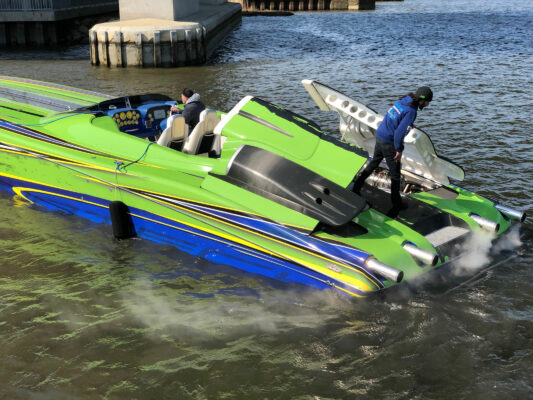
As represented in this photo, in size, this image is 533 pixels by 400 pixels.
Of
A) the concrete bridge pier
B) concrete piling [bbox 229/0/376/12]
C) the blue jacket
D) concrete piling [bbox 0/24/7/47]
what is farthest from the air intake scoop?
concrete piling [bbox 229/0/376/12]

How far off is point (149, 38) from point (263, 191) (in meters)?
15.8

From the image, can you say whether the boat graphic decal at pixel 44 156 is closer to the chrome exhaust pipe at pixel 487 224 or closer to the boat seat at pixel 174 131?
the boat seat at pixel 174 131

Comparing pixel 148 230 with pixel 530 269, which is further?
pixel 148 230

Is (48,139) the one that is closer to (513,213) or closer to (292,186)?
(292,186)

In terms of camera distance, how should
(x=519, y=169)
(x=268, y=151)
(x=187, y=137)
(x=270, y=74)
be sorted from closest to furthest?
1. (x=268, y=151)
2. (x=187, y=137)
3. (x=519, y=169)
4. (x=270, y=74)

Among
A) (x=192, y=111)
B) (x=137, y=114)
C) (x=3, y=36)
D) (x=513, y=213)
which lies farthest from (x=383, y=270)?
(x=3, y=36)

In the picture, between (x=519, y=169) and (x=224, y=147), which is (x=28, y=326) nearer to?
(x=224, y=147)

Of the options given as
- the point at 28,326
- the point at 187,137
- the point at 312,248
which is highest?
the point at 187,137

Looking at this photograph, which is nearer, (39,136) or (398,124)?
(398,124)

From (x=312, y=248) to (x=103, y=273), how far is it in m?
2.39

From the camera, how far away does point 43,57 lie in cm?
2294

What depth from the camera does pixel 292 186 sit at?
5816 millimetres

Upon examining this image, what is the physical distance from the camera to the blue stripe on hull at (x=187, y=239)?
5699mm

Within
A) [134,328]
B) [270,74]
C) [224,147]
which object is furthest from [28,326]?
[270,74]
